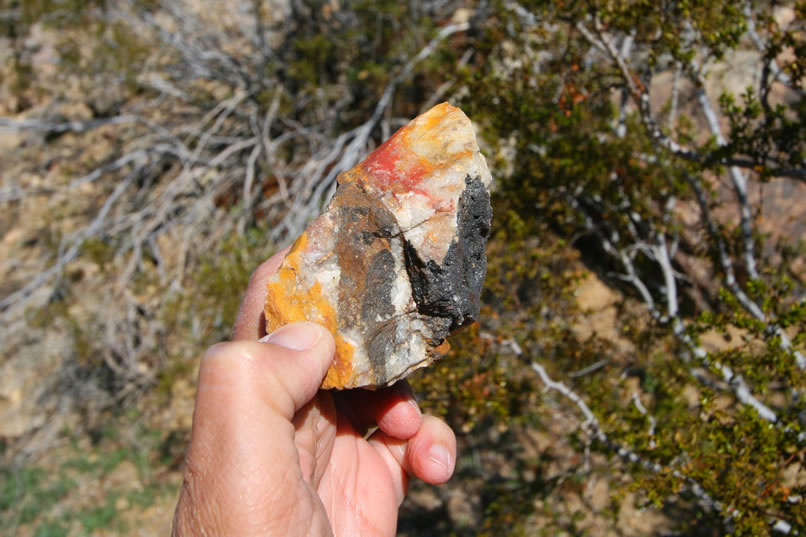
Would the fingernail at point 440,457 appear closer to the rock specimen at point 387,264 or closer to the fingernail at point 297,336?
the rock specimen at point 387,264

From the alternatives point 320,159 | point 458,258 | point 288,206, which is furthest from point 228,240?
point 458,258

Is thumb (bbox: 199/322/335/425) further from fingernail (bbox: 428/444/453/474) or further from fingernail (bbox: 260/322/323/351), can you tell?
fingernail (bbox: 428/444/453/474)

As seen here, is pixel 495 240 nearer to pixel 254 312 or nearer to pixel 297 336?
pixel 254 312

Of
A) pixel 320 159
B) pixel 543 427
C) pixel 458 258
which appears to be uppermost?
pixel 458 258

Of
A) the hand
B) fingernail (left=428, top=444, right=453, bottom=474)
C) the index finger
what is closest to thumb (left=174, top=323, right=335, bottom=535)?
the hand

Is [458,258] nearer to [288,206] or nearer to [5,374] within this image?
[288,206]

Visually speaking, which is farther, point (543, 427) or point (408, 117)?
point (408, 117)
